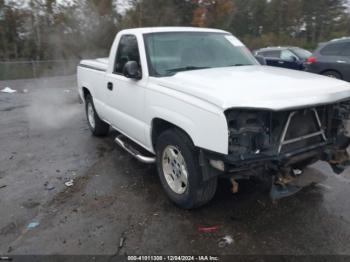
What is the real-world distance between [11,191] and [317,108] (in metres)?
3.88

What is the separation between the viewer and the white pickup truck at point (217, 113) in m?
3.06

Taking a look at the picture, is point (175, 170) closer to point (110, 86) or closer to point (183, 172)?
point (183, 172)

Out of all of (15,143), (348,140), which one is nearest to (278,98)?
(348,140)

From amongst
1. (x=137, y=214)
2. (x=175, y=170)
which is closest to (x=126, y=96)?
(x=175, y=170)

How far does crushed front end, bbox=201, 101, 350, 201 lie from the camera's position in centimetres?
307

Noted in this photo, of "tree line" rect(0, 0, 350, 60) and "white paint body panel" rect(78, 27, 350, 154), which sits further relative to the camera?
"tree line" rect(0, 0, 350, 60)

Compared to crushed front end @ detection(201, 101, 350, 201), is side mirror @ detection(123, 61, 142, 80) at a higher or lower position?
higher

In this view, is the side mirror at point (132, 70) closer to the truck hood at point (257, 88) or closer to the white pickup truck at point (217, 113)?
the white pickup truck at point (217, 113)

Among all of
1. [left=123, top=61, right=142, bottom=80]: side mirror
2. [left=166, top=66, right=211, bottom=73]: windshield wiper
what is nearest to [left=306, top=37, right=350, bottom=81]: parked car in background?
[left=166, top=66, right=211, bottom=73]: windshield wiper

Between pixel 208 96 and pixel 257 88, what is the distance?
471 millimetres

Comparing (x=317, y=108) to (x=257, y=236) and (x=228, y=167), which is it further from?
(x=257, y=236)

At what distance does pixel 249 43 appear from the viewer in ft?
119

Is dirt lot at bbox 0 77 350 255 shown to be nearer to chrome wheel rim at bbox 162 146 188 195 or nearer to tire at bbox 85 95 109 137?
chrome wheel rim at bbox 162 146 188 195

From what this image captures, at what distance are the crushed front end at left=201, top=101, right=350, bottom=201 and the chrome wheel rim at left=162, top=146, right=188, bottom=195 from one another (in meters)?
0.55
